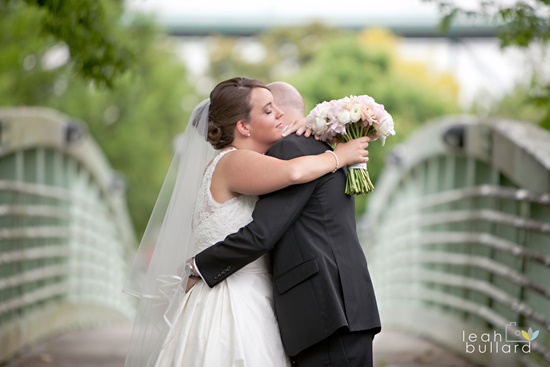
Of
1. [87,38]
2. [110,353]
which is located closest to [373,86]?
[110,353]

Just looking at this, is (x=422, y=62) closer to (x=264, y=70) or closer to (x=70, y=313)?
(x=264, y=70)

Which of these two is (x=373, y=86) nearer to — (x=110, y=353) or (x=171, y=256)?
(x=110, y=353)

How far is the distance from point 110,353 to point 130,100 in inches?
696

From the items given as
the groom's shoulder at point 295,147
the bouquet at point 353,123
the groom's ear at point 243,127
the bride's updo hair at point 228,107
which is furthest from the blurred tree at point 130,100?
the bouquet at point 353,123

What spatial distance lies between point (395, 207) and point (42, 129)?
6.44 metres

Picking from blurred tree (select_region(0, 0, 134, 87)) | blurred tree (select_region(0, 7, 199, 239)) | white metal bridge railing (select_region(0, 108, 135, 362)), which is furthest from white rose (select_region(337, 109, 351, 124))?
blurred tree (select_region(0, 7, 199, 239))

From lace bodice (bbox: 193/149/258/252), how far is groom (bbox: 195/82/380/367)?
0.33 feet

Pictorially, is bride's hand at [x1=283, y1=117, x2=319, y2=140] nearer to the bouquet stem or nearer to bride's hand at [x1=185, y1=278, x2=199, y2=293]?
the bouquet stem

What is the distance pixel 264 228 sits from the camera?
4.12 meters

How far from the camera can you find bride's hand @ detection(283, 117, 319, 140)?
4312mm

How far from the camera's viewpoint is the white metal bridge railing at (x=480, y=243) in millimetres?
6629

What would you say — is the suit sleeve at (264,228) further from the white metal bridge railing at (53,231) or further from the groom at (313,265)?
the white metal bridge railing at (53,231)

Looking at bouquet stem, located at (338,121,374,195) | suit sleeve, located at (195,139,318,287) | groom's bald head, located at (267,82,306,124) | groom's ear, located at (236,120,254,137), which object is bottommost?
suit sleeve, located at (195,139,318,287)

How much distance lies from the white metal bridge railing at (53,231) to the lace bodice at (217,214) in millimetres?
3864
